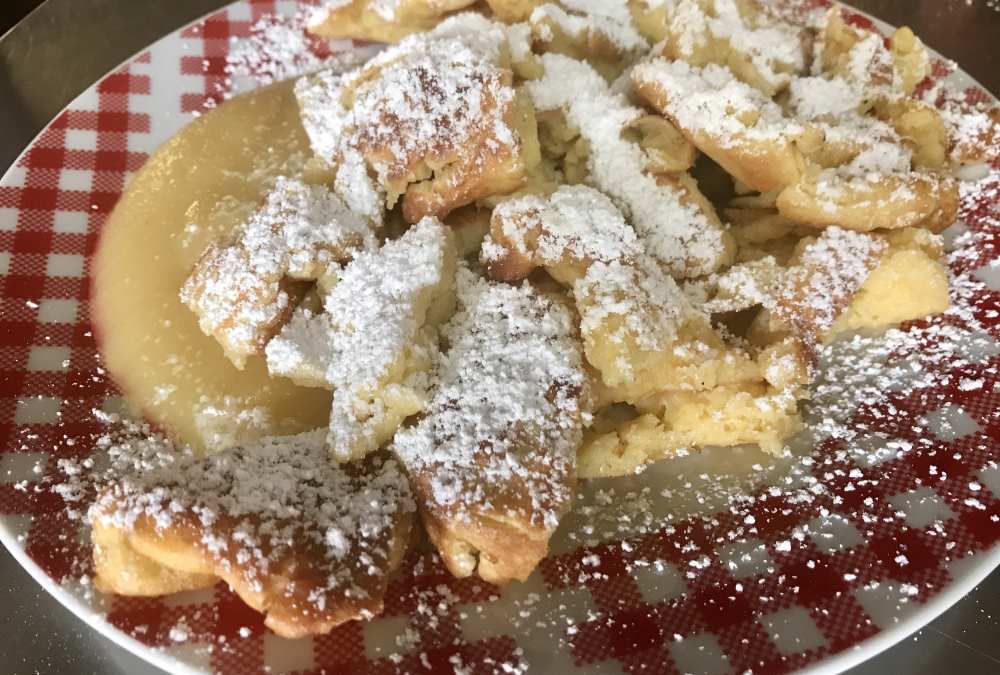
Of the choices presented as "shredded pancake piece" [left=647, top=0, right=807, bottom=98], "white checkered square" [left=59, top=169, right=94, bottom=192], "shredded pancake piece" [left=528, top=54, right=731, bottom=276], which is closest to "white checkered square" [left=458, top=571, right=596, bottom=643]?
"shredded pancake piece" [left=528, top=54, right=731, bottom=276]

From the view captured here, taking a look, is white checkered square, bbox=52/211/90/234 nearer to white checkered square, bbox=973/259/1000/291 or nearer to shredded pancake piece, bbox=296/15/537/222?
shredded pancake piece, bbox=296/15/537/222

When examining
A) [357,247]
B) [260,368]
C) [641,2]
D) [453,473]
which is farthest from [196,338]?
[641,2]

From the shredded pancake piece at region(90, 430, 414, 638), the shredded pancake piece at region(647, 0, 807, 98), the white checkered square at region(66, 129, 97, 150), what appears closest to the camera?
the shredded pancake piece at region(90, 430, 414, 638)

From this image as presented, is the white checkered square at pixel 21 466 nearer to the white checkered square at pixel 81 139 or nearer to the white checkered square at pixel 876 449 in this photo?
the white checkered square at pixel 81 139

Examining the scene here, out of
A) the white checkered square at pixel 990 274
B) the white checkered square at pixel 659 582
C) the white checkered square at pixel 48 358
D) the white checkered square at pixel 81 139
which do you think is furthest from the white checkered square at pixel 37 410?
the white checkered square at pixel 990 274

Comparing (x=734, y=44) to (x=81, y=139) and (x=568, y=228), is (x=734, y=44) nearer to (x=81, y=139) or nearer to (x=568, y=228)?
(x=568, y=228)

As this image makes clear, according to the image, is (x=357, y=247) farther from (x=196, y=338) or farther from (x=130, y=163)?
(x=130, y=163)
